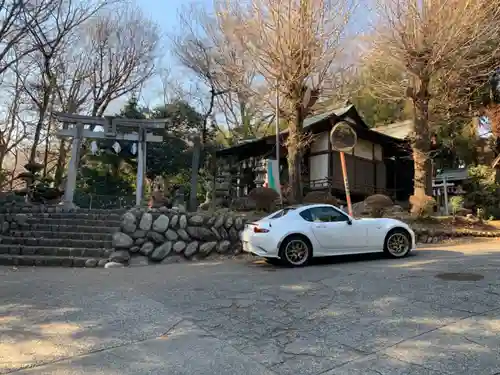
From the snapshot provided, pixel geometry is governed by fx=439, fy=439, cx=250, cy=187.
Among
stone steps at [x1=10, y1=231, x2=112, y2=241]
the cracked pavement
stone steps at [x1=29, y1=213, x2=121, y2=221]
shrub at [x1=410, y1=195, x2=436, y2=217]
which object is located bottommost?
the cracked pavement

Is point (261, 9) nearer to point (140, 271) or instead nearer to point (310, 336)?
point (140, 271)

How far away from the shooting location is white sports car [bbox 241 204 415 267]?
978 cm

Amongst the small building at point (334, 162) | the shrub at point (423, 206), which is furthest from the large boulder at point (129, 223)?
the small building at point (334, 162)

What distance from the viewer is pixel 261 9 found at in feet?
52.1

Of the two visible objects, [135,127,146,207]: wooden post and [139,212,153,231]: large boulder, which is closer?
[139,212,153,231]: large boulder

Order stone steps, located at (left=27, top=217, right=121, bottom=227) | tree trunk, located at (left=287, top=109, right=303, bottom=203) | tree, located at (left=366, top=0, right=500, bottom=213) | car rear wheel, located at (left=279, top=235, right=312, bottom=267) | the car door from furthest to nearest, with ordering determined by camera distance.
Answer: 1. tree trunk, located at (left=287, top=109, right=303, bottom=203)
2. tree, located at (left=366, top=0, right=500, bottom=213)
3. stone steps, located at (left=27, top=217, right=121, bottom=227)
4. the car door
5. car rear wheel, located at (left=279, top=235, right=312, bottom=267)

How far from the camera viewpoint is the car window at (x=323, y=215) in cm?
1007

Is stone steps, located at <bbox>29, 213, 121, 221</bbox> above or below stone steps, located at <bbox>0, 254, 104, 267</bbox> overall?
above

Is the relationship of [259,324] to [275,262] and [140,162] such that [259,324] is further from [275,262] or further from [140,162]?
[140,162]

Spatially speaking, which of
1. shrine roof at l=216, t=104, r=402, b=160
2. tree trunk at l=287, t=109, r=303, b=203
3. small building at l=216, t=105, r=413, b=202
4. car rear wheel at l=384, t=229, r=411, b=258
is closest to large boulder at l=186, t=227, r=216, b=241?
tree trunk at l=287, t=109, r=303, b=203

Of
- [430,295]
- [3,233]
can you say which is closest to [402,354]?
[430,295]

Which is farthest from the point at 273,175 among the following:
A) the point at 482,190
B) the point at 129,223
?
the point at 482,190

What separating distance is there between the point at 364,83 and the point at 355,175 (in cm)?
547

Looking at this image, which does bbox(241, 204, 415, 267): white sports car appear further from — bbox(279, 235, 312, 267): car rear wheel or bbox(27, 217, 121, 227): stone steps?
bbox(27, 217, 121, 227): stone steps
